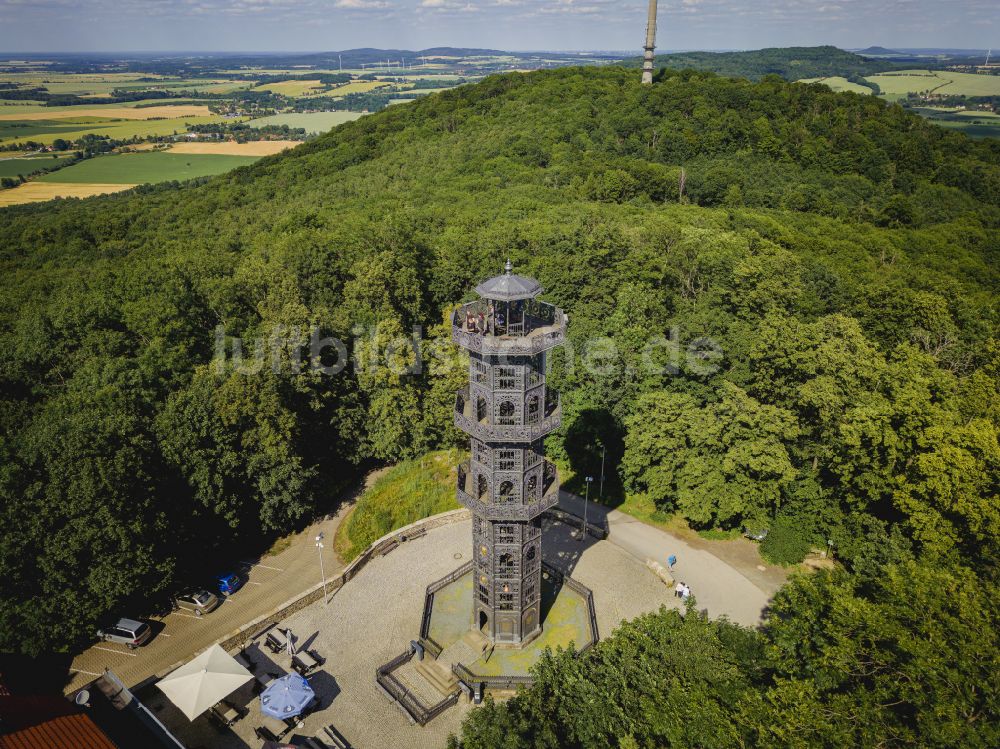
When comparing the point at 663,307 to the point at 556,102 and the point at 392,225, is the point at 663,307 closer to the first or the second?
the point at 392,225

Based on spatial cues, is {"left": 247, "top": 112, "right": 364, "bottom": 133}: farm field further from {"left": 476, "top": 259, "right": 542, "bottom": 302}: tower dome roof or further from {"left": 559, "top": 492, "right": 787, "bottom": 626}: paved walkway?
{"left": 476, "top": 259, "right": 542, "bottom": 302}: tower dome roof

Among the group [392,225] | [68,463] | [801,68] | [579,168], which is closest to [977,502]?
[68,463]

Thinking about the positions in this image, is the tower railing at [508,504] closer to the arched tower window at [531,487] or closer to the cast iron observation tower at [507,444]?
the cast iron observation tower at [507,444]

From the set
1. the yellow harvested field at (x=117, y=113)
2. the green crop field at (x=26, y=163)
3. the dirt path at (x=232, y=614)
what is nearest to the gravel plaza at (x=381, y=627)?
the dirt path at (x=232, y=614)

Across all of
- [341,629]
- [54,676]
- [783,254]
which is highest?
[783,254]

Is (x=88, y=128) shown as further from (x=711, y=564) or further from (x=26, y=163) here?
(x=711, y=564)

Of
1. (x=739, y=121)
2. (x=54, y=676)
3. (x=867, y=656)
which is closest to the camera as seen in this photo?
(x=867, y=656)
